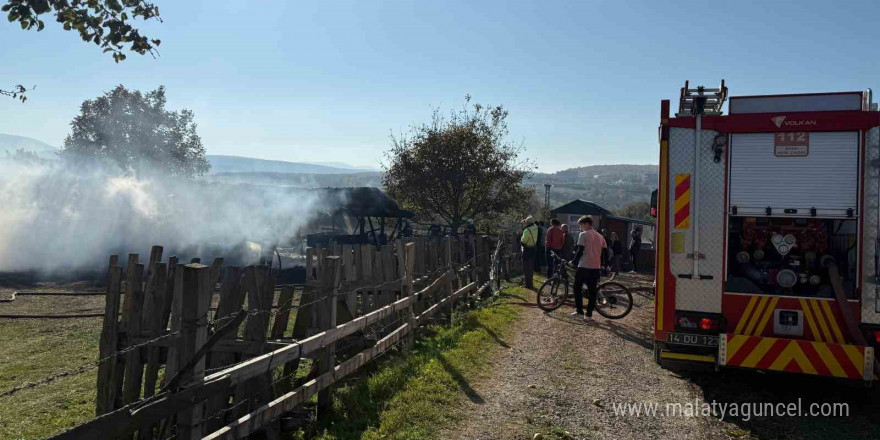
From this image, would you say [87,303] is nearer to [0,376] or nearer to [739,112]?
[0,376]

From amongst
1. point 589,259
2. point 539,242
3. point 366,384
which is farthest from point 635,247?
point 366,384

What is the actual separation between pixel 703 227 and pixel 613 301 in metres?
4.32

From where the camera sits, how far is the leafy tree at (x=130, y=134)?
52438 mm

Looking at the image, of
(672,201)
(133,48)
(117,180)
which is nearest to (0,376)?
(133,48)

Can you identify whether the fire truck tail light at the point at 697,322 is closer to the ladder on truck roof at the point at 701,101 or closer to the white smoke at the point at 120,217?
the ladder on truck roof at the point at 701,101

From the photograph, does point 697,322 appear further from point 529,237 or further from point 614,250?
point 614,250

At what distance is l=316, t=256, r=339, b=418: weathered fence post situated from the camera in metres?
5.65

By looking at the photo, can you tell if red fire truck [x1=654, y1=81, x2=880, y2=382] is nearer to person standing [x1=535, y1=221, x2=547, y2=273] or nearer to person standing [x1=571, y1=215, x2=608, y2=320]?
person standing [x1=571, y1=215, x2=608, y2=320]

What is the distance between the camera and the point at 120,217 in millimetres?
A: 26047

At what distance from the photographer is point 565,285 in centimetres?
1102

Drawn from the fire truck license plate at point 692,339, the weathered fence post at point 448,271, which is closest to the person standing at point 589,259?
the weathered fence post at point 448,271

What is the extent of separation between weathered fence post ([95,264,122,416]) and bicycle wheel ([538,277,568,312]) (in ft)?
24.5

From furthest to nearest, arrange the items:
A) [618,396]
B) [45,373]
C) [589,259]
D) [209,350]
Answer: [589,259]
[45,373]
[618,396]
[209,350]

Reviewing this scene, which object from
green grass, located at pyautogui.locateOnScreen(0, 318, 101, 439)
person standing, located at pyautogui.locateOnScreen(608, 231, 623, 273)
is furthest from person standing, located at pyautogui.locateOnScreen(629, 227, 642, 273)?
green grass, located at pyautogui.locateOnScreen(0, 318, 101, 439)
